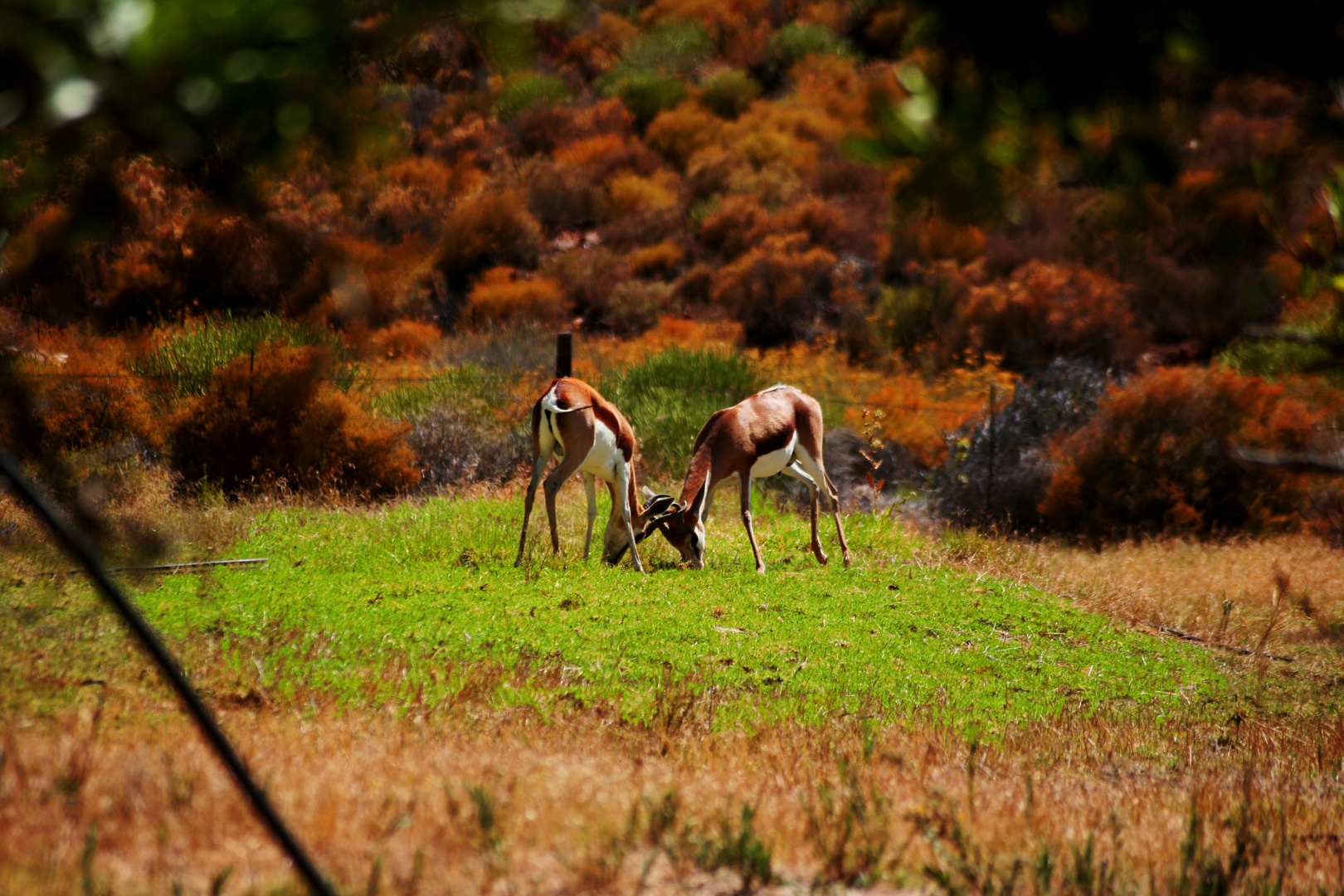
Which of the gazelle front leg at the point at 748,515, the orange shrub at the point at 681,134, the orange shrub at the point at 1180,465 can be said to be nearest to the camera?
the gazelle front leg at the point at 748,515

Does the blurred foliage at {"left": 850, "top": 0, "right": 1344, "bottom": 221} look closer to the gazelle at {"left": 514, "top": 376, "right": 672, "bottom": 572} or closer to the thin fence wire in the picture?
the thin fence wire

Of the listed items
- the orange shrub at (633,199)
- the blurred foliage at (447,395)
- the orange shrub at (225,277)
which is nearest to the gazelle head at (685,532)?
the blurred foliage at (447,395)

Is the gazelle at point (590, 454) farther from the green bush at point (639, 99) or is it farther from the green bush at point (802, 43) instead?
the green bush at point (802, 43)

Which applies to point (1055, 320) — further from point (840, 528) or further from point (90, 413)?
point (90, 413)

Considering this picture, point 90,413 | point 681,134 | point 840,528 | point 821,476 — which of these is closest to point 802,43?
point 681,134

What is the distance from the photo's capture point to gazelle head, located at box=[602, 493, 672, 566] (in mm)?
10336

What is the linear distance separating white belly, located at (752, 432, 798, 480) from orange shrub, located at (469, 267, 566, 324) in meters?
13.0

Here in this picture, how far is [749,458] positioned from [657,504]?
1192mm

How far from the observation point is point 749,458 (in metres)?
10.9

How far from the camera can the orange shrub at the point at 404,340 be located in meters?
20.7

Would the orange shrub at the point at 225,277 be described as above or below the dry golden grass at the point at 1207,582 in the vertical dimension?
above

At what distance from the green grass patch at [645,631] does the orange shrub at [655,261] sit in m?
16.7

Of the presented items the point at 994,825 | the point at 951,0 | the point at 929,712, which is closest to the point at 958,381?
the point at 929,712

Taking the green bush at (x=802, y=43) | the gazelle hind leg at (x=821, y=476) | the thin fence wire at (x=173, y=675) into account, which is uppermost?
the green bush at (x=802, y=43)
